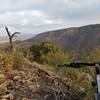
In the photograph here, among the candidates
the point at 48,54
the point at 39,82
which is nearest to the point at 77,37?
the point at 48,54

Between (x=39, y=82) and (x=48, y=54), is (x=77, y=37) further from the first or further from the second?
(x=39, y=82)

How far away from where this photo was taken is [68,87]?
481 inches

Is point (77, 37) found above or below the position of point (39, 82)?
below

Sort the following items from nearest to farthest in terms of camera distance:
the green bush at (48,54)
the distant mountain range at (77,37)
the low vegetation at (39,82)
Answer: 1. the low vegetation at (39,82)
2. the green bush at (48,54)
3. the distant mountain range at (77,37)

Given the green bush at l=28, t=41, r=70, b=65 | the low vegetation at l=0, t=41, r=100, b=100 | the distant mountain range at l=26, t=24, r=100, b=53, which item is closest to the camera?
the low vegetation at l=0, t=41, r=100, b=100

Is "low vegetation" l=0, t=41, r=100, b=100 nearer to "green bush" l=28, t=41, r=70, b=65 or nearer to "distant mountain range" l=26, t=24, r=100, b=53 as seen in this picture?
"green bush" l=28, t=41, r=70, b=65

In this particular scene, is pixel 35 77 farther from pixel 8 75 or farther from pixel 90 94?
pixel 90 94

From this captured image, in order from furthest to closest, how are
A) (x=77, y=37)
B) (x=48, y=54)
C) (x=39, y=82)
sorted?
(x=77, y=37)
(x=48, y=54)
(x=39, y=82)

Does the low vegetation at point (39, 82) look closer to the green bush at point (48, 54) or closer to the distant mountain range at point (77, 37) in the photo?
the green bush at point (48, 54)

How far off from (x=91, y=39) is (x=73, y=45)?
3.99 meters

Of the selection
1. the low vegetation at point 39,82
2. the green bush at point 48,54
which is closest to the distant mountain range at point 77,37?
the green bush at point 48,54

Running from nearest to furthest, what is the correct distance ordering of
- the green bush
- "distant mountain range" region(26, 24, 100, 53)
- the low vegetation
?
the low vegetation < the green bush < "distant mountain range" region(26, 24, 100, 53)

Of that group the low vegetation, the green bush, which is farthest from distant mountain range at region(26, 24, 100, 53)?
the low vegetation

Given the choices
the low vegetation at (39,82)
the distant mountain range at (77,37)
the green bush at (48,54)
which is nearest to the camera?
the low vegetation at (39,82)
